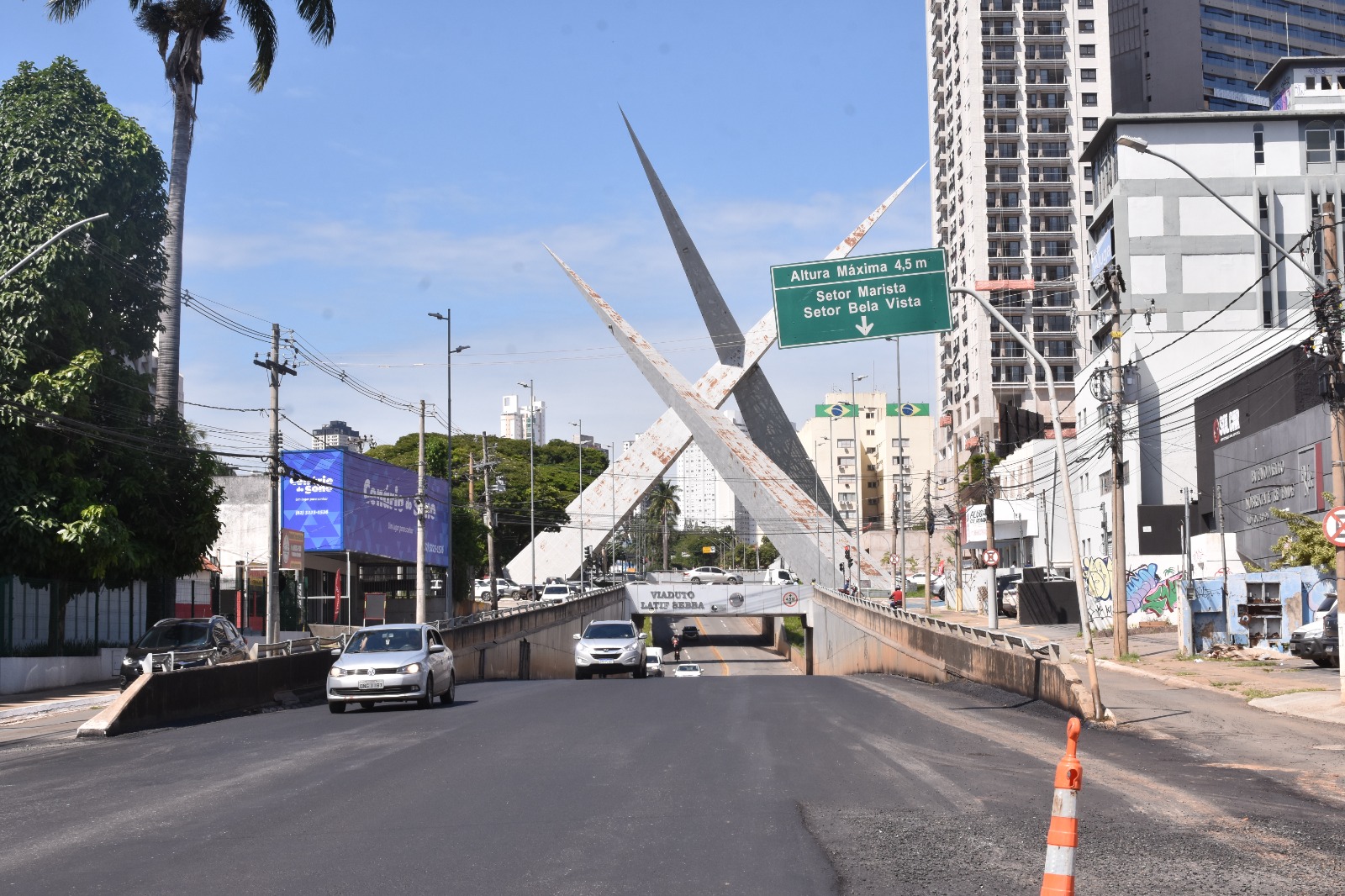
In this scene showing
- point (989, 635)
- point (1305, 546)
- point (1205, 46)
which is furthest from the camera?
point (1205, 46)

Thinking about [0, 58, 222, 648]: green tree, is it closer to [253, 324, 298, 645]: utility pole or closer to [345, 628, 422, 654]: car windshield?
[253, 324, 298, 645]: utility pole

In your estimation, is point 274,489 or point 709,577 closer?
point 274,489

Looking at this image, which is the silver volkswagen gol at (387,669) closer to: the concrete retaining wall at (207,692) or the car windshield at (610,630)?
the concrete retaining wall at (207,692)

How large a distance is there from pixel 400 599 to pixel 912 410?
349ft

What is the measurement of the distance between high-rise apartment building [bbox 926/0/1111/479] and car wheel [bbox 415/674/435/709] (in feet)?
289

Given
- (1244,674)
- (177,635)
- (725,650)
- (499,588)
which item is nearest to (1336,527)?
(1244,674)

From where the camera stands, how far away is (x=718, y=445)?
7806 cm

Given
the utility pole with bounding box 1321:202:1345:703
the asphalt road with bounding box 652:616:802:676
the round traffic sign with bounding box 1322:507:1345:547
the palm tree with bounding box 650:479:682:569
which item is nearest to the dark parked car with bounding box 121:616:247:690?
the round traffic sign with bounding box 1322:507:1345:547

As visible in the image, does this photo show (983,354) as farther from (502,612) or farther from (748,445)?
(502,612)

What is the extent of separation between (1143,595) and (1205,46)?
84.3 m

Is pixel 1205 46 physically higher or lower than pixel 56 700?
higher

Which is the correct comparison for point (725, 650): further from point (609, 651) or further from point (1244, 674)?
point (1244, 674)

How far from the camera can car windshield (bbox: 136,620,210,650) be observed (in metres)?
26.0

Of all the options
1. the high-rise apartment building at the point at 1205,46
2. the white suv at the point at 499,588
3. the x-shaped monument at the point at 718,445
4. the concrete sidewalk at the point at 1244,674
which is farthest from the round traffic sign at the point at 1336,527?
the high-rise apartment building at the point at 1205,46
